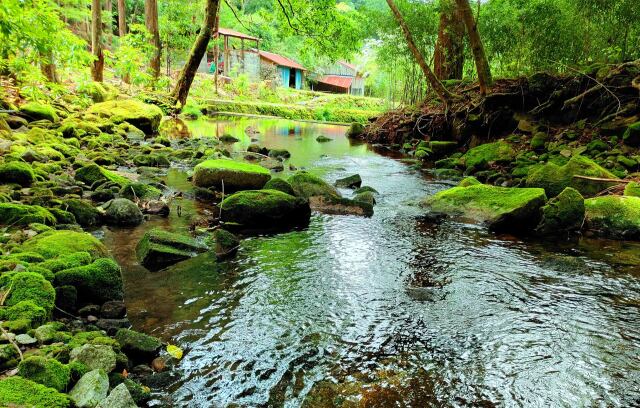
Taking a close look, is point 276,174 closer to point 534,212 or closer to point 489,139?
point 534,212

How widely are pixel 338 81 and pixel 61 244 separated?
170 feet

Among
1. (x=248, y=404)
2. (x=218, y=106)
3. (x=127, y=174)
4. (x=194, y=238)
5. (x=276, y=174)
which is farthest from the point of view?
(x=218, y=106)

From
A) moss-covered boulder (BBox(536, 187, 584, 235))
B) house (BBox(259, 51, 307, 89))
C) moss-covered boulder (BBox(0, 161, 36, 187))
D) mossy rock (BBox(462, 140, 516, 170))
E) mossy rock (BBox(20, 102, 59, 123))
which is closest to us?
moss-covered boulder (BBox(0, 161, 36, 187))

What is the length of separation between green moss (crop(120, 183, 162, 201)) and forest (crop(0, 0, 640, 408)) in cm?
3

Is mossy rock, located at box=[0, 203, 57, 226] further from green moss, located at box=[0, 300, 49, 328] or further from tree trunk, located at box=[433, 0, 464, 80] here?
tree trunk, located at box=[433, 0, 464, 80]

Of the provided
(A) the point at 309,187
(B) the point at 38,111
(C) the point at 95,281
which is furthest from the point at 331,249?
(B) the point at 38,111

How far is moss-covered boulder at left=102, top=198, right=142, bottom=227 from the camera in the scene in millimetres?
6500

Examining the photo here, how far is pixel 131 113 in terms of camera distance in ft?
50.7

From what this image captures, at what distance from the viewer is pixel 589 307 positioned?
4734mm

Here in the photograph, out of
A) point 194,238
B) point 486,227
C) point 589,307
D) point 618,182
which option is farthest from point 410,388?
point 618,182

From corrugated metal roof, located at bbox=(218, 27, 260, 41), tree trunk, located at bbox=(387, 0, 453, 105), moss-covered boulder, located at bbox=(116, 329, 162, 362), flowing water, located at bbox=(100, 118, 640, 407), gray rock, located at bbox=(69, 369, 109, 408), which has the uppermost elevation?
corrugated metal roof, located at bbox=(218, 27, 260, 41)

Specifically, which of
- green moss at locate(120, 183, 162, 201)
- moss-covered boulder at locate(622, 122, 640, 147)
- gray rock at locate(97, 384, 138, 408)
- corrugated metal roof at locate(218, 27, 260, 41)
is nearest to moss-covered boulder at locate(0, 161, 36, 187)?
green moss at locate(120, 183, 162, 201)

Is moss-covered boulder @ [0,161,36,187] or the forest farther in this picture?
moss-covered boulder @ [0,161,36,187]

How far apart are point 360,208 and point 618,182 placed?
4923 millimetres
